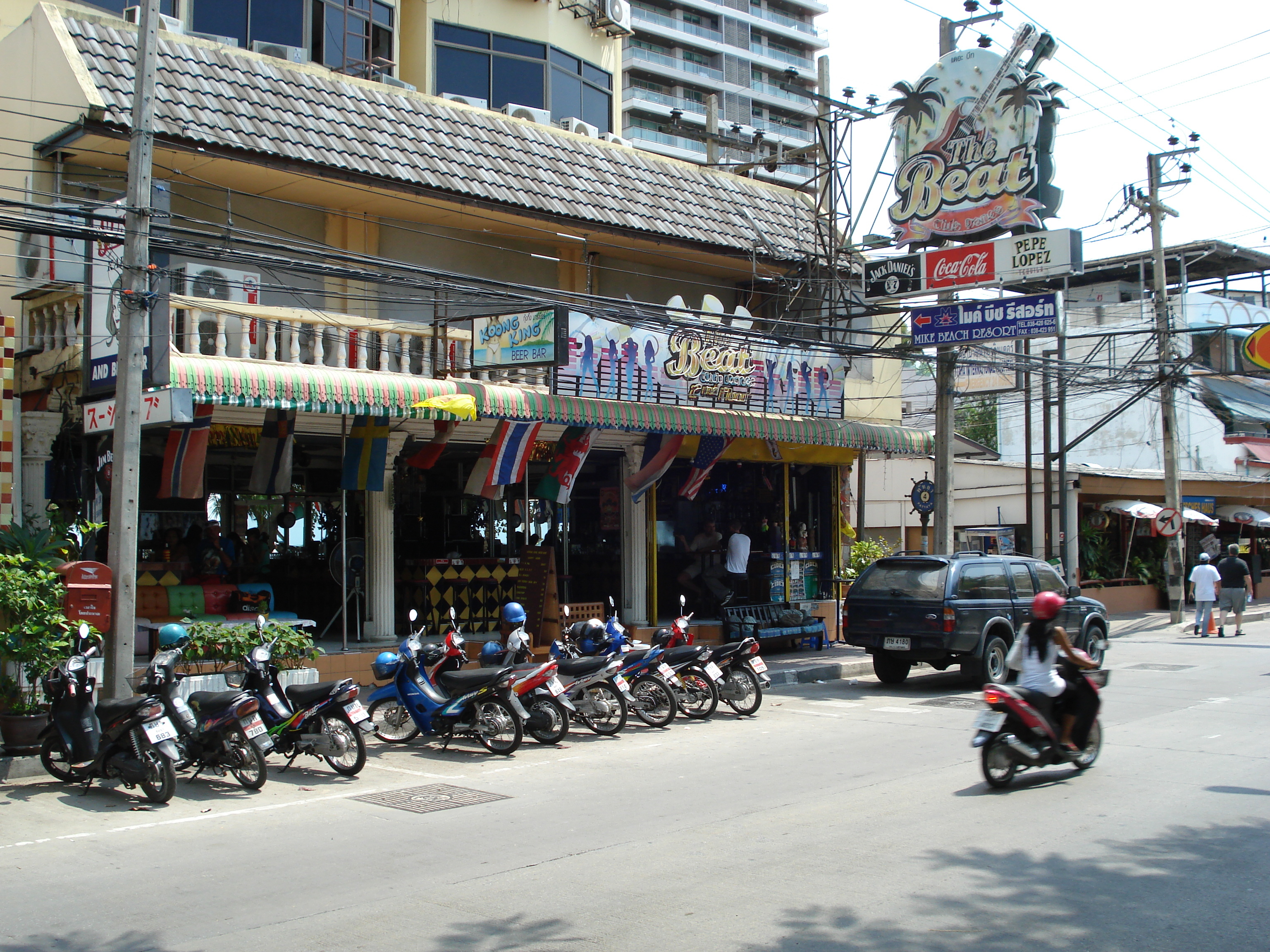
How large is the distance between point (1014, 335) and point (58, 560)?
13.2m

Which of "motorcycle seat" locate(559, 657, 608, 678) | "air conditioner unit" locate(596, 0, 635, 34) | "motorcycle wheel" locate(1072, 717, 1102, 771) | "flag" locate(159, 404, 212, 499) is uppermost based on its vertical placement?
"air conditioner unit" locate(596, 0, 635, 34)

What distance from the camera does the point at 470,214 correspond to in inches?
671

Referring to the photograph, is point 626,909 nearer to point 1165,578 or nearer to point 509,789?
point 509,789

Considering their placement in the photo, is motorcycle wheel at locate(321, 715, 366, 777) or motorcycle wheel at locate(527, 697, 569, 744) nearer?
motorcycle wheel at locate(321, 715, 366, 777)

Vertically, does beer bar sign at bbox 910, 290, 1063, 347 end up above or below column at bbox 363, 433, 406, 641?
above

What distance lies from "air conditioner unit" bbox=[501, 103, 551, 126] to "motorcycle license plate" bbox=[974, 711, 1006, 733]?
13.7 meters

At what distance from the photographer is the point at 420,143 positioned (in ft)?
54.6

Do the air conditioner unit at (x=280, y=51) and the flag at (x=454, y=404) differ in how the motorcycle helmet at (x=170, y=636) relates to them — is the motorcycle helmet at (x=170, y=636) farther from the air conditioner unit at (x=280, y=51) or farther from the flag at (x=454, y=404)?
the air conditioner unit at (x=280, y=51)

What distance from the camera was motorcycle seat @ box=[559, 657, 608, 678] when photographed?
12.1m

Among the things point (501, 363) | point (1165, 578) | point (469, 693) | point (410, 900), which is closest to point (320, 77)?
point (501, 363)

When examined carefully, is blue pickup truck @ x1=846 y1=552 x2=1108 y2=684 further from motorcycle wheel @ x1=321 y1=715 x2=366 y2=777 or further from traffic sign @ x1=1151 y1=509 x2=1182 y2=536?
traffic sign @ x1=1151 y1=509 x2=1182 y2=536

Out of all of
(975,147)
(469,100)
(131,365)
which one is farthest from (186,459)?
(975,147)

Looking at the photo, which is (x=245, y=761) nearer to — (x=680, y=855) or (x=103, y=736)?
(x=103, y=736)

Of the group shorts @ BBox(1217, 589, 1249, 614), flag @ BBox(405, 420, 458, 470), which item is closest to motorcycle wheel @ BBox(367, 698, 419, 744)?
flag @ BBox(405, 420, 458, 470)
